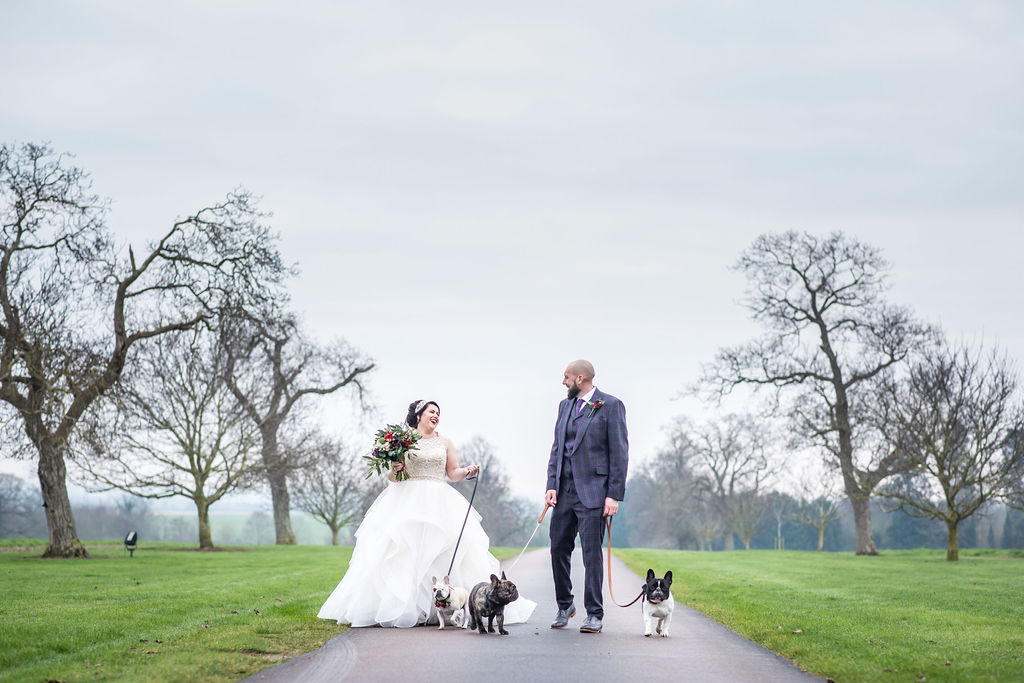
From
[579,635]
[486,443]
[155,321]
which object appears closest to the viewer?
[579,635]

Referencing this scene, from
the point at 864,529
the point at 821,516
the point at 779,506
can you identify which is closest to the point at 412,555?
the point at 864,529

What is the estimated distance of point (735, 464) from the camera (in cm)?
6969

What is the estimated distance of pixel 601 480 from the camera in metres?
9.23

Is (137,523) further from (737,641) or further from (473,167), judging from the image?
(737,641)

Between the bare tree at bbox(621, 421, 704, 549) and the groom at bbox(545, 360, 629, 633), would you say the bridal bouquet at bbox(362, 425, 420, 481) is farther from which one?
the bare tree at bbox(621, 421, 704, 549)

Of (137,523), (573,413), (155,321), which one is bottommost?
(137,523)

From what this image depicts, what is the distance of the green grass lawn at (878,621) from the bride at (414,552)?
2462 millimetres

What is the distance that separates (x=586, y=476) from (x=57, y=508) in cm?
2263

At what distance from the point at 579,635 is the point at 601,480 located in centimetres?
150

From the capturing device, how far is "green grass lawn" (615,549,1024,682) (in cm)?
768

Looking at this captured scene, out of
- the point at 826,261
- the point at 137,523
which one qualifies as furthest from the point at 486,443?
the point at 826,261

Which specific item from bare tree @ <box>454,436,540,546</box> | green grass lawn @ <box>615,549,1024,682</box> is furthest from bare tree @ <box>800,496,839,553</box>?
green grass lawn @ <box>615,549,1024,682</box>

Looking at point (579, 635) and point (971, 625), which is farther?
point (971, 625)

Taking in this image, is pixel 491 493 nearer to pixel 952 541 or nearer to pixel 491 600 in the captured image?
pixel 952 541
